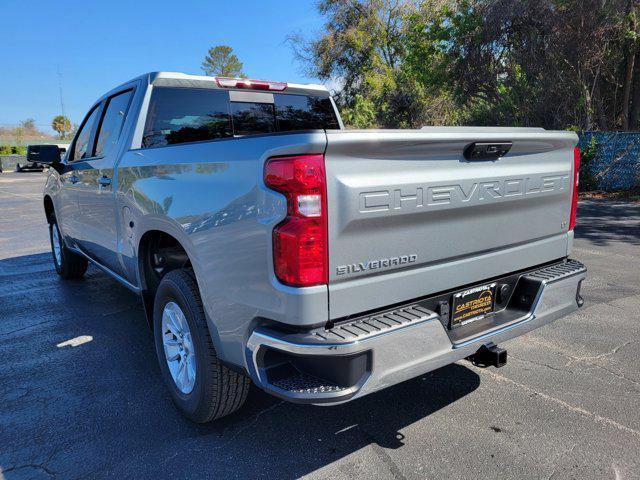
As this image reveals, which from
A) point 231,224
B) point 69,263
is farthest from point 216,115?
point 69,263

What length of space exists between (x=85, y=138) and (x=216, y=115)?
1.85 meters

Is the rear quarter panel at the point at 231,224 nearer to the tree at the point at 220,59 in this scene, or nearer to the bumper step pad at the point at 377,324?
the bumper step pad at the point at 377,324

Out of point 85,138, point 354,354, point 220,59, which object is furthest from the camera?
point 220,59

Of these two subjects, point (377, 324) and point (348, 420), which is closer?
point (377, 324)

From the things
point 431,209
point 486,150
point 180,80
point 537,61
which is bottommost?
point 431,209

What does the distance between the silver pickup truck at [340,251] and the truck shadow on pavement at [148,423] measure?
23 centimetres

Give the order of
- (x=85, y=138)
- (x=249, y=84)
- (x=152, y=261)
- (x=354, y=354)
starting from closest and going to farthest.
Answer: (x=354, y=354), (x=152, y=261), (x=249, y=84), (x=85, y=138)

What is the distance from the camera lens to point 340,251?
2072mm

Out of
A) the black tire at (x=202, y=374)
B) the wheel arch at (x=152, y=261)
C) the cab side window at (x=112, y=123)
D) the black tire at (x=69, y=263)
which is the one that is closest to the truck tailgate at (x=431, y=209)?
the black tire at (x=202, y=374)

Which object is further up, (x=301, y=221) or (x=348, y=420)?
(x=301, y=221)

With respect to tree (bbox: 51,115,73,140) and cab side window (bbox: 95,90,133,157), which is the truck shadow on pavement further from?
tree (bbox: 51,115,73,140)

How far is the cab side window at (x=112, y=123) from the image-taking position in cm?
393

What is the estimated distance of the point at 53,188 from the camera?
18.8ft

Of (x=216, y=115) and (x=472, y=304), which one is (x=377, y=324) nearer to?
(x=472, y=304)
